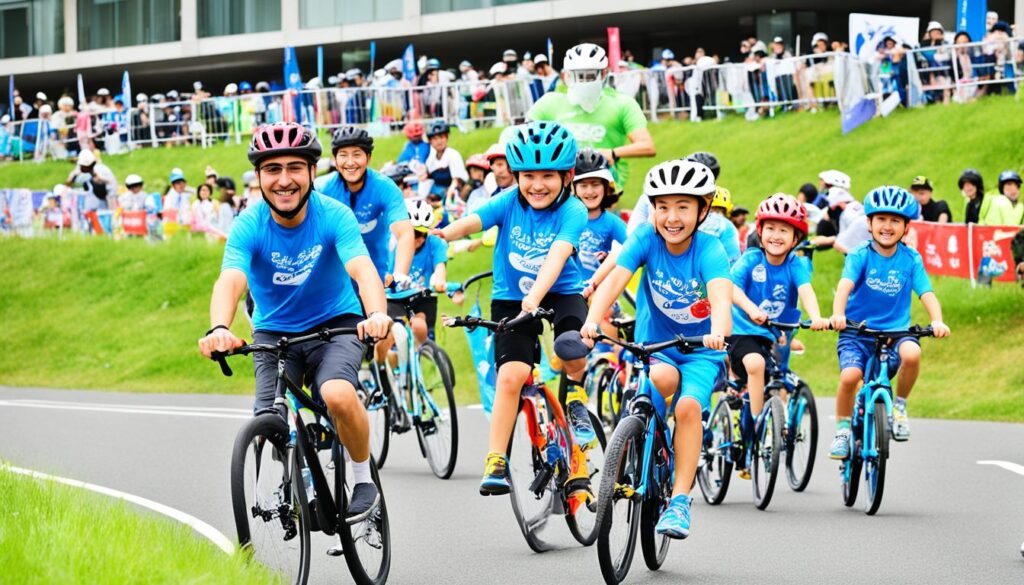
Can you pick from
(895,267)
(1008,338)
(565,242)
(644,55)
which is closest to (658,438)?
(565,242)

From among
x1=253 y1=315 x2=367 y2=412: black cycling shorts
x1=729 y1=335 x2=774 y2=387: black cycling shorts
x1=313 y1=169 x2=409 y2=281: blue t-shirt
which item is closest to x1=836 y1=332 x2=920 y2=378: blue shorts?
x1=729 y1=335 x2=774 y2=387: black cycling shorts

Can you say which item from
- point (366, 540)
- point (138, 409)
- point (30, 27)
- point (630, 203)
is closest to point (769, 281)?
point (366, 540)

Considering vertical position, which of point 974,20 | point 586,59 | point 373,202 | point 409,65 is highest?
point 409,65

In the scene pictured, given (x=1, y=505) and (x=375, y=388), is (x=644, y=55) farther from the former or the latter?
(x=1, y=505)

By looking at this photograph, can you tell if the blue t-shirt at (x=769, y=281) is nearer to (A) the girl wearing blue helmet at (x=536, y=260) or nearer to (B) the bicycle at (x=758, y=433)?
(B) the bicycle at (x=758, y=433)

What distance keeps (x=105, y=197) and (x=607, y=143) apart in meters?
24.6

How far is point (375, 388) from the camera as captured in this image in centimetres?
1305

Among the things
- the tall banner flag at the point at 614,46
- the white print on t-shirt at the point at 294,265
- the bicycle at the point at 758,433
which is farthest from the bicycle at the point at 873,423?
the tall banner flag at the point at 614,46

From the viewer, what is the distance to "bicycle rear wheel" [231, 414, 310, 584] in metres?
6.98

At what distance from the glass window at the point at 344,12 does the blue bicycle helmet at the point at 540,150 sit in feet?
157

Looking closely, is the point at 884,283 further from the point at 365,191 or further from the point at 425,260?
the point at 425,260

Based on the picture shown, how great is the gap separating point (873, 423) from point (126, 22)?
57.8 m

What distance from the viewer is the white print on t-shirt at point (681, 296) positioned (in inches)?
348

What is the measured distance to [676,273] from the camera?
8.80m
